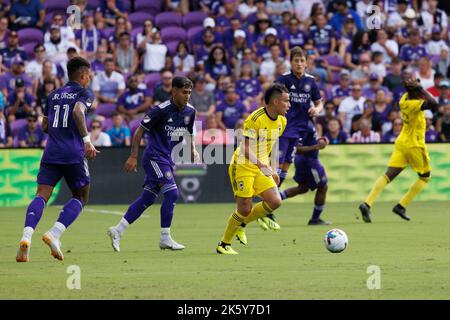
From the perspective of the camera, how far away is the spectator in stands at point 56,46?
82.0 feet

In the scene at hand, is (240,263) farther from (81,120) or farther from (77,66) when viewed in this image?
(77,66)

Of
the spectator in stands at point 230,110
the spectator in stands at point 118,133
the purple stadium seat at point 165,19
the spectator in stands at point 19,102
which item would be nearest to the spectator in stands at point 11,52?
the spectator in stands at point 19,102

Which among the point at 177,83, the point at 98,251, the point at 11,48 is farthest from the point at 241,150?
the point at 11,48

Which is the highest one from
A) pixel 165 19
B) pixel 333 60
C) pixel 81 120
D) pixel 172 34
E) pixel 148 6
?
pixel 148 6

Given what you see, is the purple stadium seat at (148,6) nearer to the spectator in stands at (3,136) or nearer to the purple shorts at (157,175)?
the spectator in stands at (3,136)

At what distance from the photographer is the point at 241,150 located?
503 inches

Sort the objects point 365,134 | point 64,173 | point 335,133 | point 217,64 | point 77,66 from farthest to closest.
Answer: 1. point 217,64
2. point 365,134
3. point 335,133
4. point 64,173
5. point 77,66

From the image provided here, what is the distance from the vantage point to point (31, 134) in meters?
23.1

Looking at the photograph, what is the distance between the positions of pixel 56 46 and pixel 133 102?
2.42 m

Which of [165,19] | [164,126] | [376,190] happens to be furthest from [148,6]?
[164,126]

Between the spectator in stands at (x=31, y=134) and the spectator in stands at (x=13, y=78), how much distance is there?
131 cm

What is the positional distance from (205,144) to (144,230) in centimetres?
624
